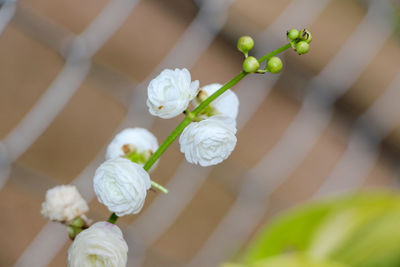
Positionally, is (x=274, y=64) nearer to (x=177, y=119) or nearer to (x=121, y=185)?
(x=121, y=185)

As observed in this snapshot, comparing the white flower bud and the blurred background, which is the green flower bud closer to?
→ the white flower bud

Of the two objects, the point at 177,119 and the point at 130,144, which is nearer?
the point at 130,144

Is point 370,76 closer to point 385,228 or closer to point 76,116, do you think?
point 76,116

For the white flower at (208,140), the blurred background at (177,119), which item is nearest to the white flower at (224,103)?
the white flower at (208,140)

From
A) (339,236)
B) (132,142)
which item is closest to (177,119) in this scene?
(132,142)

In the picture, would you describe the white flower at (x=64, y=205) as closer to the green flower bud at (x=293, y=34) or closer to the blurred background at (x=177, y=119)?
the green flower bud at (x=293, y=34)

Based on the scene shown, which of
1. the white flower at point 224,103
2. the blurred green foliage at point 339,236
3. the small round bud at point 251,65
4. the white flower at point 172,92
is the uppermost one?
the small round bud at point 251,65
